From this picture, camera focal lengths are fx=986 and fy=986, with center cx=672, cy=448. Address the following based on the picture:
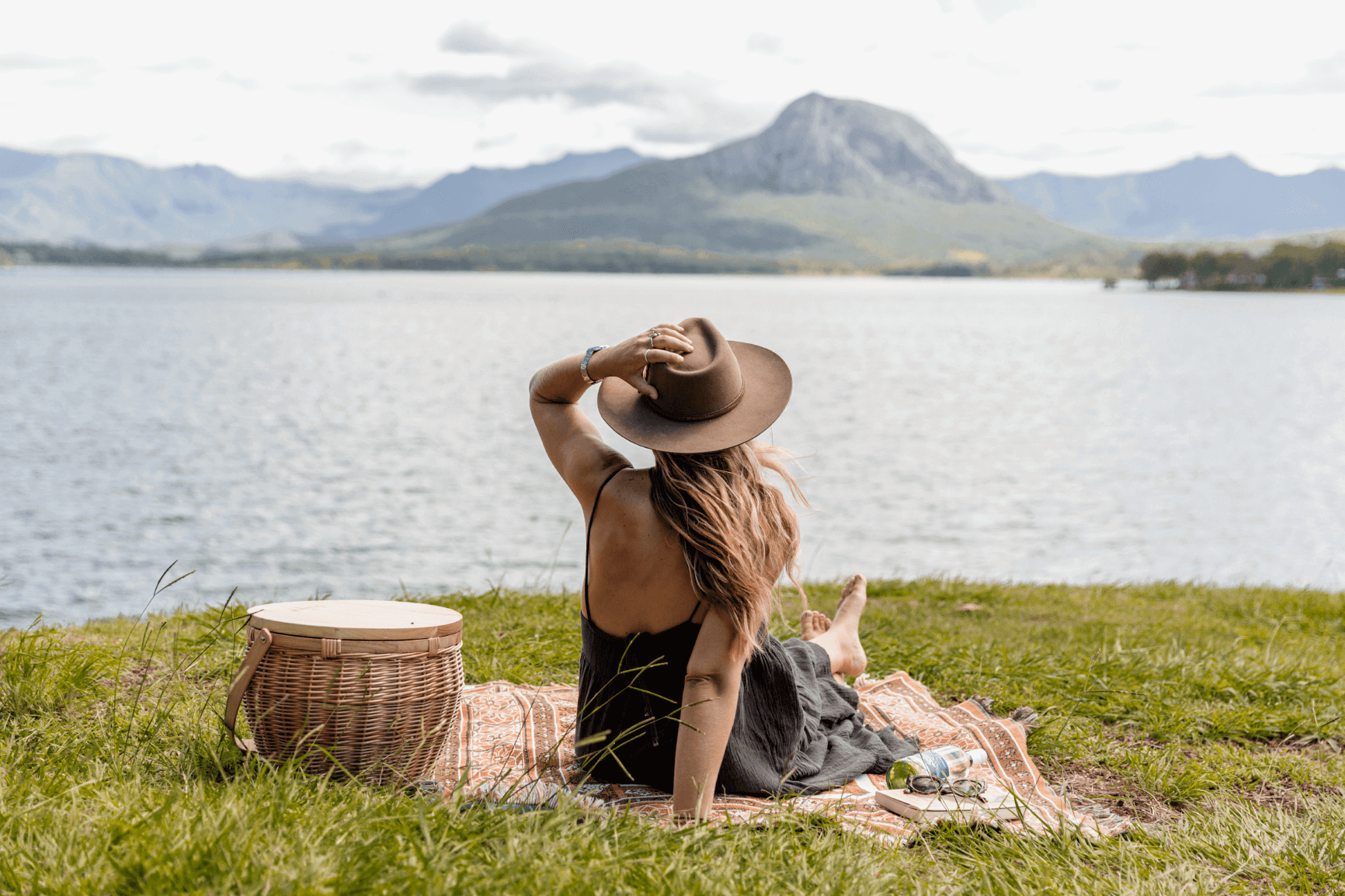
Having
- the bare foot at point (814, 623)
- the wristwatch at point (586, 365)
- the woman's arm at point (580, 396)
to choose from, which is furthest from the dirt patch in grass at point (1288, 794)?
the wristwatch at point (586, 365)

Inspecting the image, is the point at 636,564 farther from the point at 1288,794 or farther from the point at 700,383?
the point at 1288,794

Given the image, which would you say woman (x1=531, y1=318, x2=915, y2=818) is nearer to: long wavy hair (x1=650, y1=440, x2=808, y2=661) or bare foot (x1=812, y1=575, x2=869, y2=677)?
long wavy hair (x1=650, y1=440, x2=808, y2=661)

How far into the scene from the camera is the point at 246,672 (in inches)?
148

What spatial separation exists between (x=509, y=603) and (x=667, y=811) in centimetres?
414

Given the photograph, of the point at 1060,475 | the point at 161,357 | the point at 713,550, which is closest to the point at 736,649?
the point at 713,550

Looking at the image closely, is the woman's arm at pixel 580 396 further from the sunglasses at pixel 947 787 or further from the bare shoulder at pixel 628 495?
the sunglasses at pixel 947 787

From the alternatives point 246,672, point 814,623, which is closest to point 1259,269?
point 814,623

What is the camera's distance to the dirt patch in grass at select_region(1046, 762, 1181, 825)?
14.9 ft

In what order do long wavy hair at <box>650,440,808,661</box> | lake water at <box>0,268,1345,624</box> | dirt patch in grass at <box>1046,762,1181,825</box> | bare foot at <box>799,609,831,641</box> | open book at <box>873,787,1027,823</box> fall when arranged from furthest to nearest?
lake water at <box>0,268,1345,624</box> < bare foot at <box>799,609,831,641</box> < dirt patch in grass at <box>1046,762,1181,825</box> < open book at <box>873,787,1027,823</box> < long wavy hair at <box>650,440,808,661</box>

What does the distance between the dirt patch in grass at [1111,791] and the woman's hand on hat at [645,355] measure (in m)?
2.71

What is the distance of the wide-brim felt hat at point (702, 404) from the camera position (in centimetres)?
361

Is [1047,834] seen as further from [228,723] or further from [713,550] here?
[228,723]

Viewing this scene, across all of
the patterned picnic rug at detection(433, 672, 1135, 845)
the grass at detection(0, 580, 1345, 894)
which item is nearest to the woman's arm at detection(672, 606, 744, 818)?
the patterned picnic rug at detection(433, 672, 1135, 845)

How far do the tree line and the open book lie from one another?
529 ft
